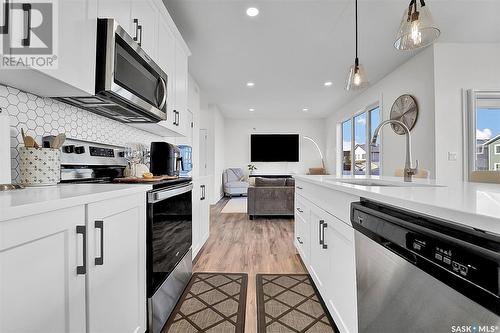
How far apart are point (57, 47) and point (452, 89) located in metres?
4.27

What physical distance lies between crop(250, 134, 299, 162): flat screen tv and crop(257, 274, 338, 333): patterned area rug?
6.49 metres

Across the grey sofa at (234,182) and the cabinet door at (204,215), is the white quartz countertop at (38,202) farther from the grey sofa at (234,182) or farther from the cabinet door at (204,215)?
the grey sofa at (234,182)

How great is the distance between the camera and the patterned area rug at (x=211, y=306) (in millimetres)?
1545

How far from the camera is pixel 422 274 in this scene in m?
0.64

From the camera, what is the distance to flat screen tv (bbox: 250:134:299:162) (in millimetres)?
8586

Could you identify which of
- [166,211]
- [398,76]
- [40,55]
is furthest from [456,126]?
[40,55]

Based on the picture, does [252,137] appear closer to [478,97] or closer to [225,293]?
[478,97]

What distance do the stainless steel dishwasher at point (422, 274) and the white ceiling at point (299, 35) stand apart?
2379 millimetres

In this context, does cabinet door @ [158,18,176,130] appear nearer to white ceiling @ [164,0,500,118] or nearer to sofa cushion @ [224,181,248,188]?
white ceiling @ [164,0,500,118]

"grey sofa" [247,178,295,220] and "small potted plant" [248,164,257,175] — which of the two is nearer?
"grey sofa" [247,178,295,220]

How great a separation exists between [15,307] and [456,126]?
175 inches

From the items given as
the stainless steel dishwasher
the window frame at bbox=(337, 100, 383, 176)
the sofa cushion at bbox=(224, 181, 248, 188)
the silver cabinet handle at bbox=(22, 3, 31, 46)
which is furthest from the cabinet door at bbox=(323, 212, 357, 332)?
the sofa cushion at bbox=(224, 181, 248, 188)

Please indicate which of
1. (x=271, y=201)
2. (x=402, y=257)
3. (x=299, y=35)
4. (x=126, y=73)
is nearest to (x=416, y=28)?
(x=402, y=257)

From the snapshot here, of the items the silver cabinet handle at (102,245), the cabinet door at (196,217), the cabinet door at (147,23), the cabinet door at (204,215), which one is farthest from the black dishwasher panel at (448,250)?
the cabinet door at (204,215)
